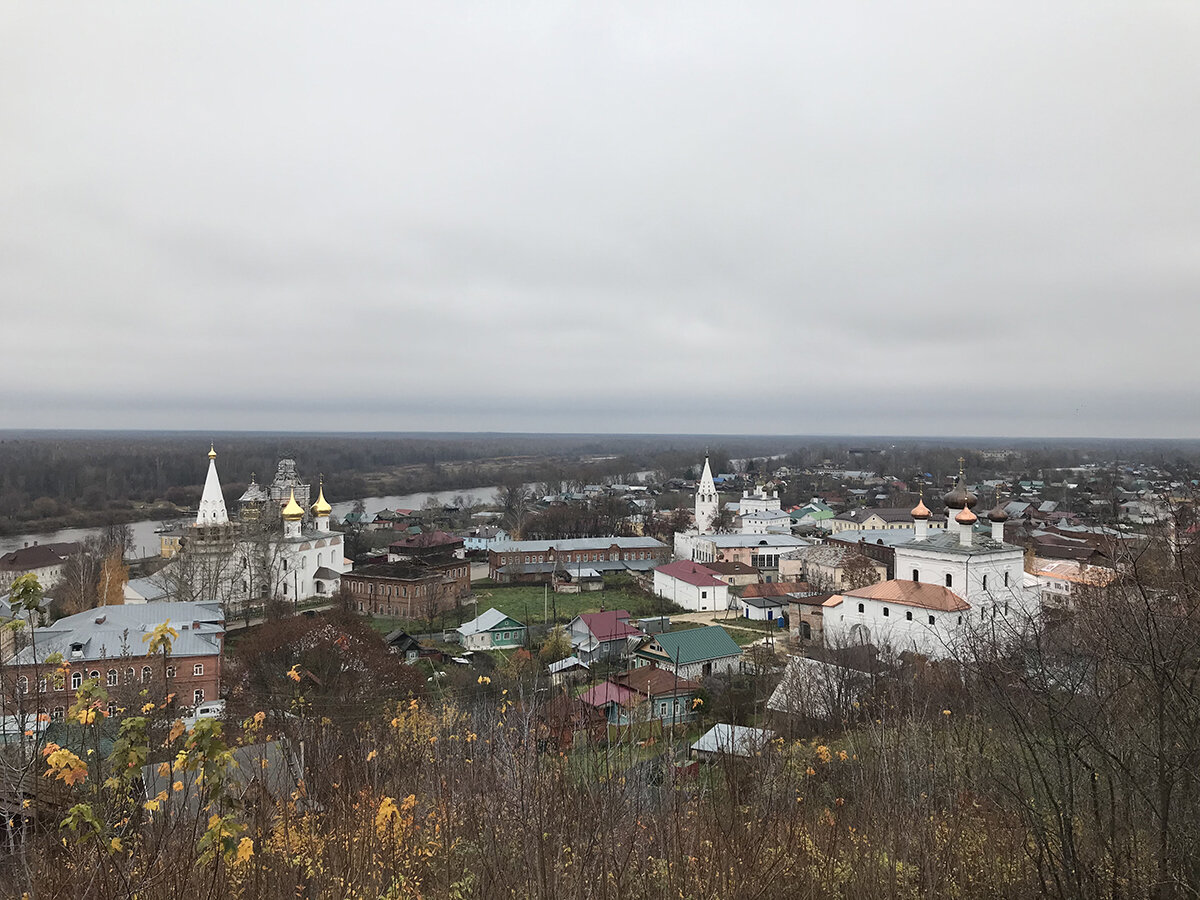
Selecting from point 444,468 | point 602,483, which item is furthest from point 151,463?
point 602,483

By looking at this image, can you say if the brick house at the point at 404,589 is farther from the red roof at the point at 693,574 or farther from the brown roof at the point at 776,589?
the brown roof at the point at 776,589

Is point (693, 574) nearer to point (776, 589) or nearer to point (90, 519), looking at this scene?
point (776, 589)

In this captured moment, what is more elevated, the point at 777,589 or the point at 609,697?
the point at 609,697

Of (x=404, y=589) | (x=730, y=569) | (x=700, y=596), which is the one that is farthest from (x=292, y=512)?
(x=730, y=569)

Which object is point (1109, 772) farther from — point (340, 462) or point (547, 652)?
point (340, 462)

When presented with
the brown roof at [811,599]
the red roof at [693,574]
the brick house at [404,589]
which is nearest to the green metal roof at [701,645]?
the brown roof at [811,599]

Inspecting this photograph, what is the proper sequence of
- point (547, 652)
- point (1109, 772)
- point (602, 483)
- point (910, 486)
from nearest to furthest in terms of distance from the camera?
point (1109, 772)
point (547, 652)
point (910, 486)
point (602, 483)
